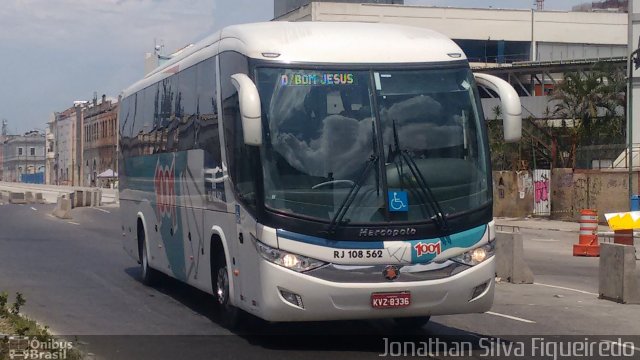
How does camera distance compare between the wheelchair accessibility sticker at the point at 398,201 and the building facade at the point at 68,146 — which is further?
the building facade at the point at 68,146

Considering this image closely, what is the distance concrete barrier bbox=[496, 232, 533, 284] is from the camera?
15992mm

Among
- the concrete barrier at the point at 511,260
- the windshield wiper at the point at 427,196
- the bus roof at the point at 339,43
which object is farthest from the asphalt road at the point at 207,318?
the bus roof at the point at 339,43

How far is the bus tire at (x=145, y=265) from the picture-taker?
15.9m

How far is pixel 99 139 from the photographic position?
348 ft

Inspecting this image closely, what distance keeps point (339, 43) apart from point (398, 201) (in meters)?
1.80

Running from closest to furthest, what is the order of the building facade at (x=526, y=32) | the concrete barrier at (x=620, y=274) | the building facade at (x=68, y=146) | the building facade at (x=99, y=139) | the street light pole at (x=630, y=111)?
the concrete barrier at (x=620, y=274) → the street light pole at (x=630, y=111) → the building facade at (x=526, y=32) → the building facade at (x=99, y=139) → the building facade at (x=68, y=146)

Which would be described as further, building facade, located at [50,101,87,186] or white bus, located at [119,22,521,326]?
building facade, located at [50,101,87,186]

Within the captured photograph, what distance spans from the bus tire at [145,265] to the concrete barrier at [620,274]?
703 centimetres

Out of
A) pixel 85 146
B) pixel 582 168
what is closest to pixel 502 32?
pixel 582 168

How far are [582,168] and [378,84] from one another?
110ft

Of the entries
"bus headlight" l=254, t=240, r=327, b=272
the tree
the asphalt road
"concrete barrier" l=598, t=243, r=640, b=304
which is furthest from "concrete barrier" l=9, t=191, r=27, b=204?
"bus headlight" l=254, t=240, r=327, b=272

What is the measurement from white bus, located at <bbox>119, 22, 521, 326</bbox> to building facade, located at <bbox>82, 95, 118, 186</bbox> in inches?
3501

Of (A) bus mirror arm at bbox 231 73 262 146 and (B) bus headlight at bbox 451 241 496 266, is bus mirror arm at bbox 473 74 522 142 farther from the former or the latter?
(A) bus mirror arm at bbox 231 73 262 146

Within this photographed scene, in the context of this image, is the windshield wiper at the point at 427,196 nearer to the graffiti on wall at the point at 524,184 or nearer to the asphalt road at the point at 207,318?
the asphalt road at the point at 207,318
